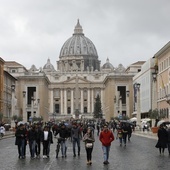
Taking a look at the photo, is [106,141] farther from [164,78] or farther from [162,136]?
[164,78]

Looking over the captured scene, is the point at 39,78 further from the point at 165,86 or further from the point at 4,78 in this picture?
the point at 165,86

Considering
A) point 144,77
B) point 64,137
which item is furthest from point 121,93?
point 64,137

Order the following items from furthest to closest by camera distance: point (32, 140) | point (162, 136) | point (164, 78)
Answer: point (164, 78)
point (162, 136)
point (32, 140)

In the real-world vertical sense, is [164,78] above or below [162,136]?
above

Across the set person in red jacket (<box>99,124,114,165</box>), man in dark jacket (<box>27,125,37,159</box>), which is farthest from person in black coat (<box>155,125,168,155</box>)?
man in dark jacket (<box>27,125,37,159</box>)

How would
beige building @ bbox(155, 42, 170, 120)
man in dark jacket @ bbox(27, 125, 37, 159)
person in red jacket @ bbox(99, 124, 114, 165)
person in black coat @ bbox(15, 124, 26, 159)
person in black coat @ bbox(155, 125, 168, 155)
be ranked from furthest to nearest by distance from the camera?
1. beige building @ bbox(155, 42, 170, 120)
2. person in black coat @ bbox(155, 125, 168, 155)
3. man in dark jacket @ bbox(27, 125, 37, 159)
4. person in black coat @ bbox(15, 124, 26, 159)
5. person in red jacket @ bbox(99, 124, 114, 165)

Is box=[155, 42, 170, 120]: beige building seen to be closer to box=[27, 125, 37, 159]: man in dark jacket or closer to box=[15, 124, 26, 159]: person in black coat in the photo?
box=[27, 125, 37, 159]: man in dark jacket

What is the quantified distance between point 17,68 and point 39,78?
812 centimetres

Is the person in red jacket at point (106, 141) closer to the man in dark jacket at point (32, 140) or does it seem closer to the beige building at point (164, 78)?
the man in dark jacket at point (32, 140)

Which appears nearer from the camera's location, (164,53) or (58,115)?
(164,53)

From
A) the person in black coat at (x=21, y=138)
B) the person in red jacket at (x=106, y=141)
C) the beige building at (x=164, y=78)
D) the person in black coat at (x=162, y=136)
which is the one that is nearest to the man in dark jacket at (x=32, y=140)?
the person in black coat at (x=21, y=138)

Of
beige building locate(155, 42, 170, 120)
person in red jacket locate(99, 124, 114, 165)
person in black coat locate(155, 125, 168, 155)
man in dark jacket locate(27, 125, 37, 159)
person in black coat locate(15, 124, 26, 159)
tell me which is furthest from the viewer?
beige building locate(155, 42, 170, 120)

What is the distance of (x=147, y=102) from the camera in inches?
3792

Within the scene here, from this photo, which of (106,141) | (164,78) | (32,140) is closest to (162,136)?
(106,141)
